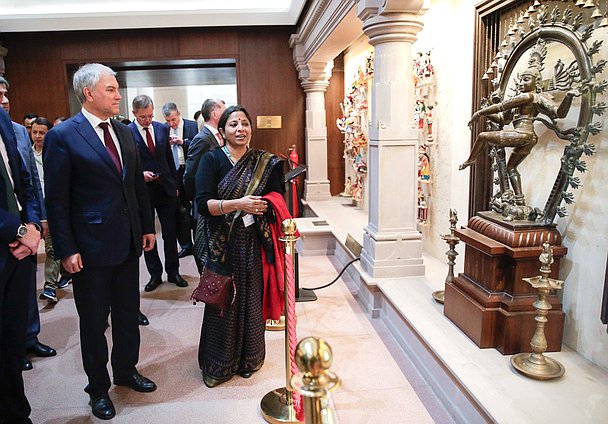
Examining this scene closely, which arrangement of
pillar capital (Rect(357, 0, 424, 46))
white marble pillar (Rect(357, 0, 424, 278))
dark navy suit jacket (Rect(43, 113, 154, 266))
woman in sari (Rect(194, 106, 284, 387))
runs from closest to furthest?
dark navy suit jacket (Rect(43, 113, 154, 266)) < woman in sari (Rect(194, 106, 284, 387)) < pillar capital (Rect(357, 0, 424, 46)) < white marble pillar (Rect(357, 0, 424, 278))

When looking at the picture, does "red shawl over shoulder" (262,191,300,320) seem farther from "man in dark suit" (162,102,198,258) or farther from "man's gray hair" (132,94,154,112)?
"man in dark suit" (162,102,198,258)

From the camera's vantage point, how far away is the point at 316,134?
22.7 feet

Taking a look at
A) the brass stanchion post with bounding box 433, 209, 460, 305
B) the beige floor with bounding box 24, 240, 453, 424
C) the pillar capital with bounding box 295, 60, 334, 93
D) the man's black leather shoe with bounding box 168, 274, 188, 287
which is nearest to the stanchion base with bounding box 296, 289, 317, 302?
the beige floor with bounding box 24, 240, 453, 424

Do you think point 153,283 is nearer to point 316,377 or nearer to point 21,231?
point 21,231

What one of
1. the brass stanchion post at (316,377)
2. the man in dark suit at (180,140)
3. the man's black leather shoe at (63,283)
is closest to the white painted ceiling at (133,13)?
the man in dark suit at (180,140)

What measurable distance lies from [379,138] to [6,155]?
222 centimetres

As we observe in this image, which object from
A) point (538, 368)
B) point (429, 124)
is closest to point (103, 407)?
point (538, 368)

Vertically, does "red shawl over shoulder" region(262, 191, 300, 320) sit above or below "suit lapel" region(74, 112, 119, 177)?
below

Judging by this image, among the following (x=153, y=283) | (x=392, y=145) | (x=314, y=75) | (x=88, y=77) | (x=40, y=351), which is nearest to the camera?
(x=88, y=77)

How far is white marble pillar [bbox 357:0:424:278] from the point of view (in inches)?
127

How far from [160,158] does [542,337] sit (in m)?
3.06

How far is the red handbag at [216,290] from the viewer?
7.91 ft

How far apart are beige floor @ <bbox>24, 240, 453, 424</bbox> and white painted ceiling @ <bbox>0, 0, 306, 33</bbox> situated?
4.26 meters

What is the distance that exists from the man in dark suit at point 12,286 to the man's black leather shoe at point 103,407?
274 millimetres
